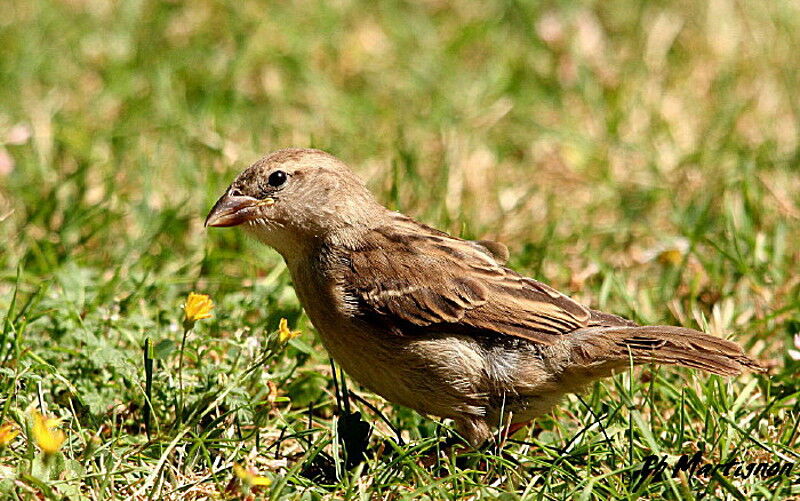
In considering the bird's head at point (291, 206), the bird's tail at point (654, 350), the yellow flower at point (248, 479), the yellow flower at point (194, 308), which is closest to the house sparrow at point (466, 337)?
the bird's tail at point (654, 350)

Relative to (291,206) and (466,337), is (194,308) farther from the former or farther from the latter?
(466,337)

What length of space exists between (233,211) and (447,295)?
3.42ft

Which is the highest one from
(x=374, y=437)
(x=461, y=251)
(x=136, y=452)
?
(x=461, y=251)

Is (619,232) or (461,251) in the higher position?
(461,251)

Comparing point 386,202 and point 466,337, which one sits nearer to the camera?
point 466,337

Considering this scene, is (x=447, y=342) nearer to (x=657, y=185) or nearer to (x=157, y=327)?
(x=157, y=327)

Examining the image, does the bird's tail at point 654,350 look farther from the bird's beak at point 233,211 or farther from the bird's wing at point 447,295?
the bird's beak at point 233,211

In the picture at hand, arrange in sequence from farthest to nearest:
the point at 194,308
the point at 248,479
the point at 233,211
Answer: the point at 233,211, the point at 194,308, the point at 248,479

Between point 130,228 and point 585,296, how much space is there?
260 cm

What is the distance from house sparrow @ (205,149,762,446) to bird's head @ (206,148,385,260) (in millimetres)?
178

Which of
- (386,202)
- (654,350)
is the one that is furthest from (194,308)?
(386,202)

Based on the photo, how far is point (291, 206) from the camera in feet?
17.2

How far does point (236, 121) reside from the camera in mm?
8250

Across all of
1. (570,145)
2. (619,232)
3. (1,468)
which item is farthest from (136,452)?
(570,145)
